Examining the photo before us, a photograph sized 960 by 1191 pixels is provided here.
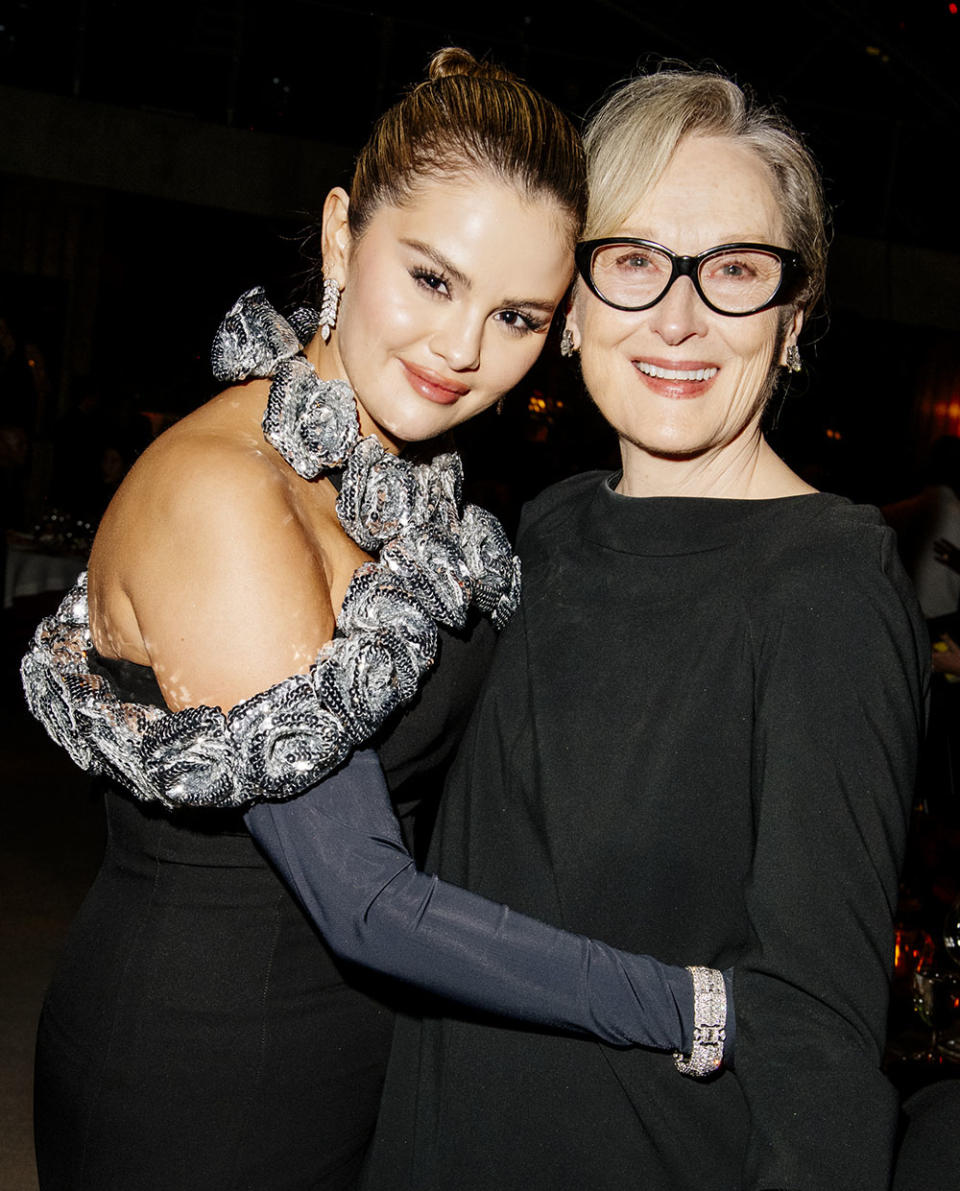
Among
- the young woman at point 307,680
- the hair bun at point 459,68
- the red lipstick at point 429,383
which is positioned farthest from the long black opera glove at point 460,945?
the hair bun at point 459,68

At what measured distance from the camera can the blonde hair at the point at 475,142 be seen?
1553 mm

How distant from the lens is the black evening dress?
148 cm

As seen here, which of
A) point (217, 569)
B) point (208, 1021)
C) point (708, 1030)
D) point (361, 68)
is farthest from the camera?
point (361, 68)

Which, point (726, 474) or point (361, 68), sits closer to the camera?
point (726, 474)

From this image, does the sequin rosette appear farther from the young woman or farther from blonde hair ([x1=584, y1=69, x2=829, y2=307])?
blonde hair ([x1=584, y1=69, x2=829, y2=307])

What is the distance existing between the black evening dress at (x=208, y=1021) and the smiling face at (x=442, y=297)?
354 mm

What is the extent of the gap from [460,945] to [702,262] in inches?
34.8

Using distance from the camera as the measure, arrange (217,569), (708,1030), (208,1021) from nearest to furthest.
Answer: (708,1030) < (217,569) < (208,1021)

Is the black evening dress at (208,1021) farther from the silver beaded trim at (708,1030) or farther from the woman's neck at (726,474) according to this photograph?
the silver beaded trim at (708,1030)

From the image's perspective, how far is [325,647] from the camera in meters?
1.37

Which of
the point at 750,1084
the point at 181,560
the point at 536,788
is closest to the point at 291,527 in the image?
the point at 181,560

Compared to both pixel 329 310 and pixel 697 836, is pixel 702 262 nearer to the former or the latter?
pixel 329 310

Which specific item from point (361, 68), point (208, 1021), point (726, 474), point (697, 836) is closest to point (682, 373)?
point (726, 474)

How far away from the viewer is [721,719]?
1.33 meters
